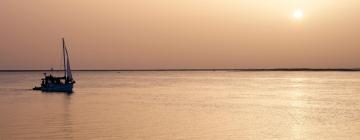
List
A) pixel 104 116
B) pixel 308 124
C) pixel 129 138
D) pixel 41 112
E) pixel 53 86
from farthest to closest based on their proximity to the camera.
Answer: pixel 53 86, pixel 41 112, pixel 104 116, pixel 308 124, pixel 129 138

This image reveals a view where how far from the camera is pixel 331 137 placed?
35.5m

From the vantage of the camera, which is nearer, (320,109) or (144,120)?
(144,120)

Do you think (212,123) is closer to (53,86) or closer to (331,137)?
(331,137)

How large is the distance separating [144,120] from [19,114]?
11624 mm

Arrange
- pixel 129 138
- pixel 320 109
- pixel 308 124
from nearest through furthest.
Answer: pixel 129 138
pixel 308 124
pixel 320 109

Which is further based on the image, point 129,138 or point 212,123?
point 212,123

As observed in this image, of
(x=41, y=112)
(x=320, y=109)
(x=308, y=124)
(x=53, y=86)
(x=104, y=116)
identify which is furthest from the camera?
(x=53, y=86)

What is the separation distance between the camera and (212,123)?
143ft

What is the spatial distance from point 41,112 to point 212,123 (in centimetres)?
1723

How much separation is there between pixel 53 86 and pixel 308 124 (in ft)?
181

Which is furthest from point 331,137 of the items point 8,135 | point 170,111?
point 170,111

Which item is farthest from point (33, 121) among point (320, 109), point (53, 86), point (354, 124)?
point (53, 86)

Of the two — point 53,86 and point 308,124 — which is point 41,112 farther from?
point 53,86

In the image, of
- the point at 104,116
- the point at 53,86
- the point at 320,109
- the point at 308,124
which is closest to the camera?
the point at 308,124
